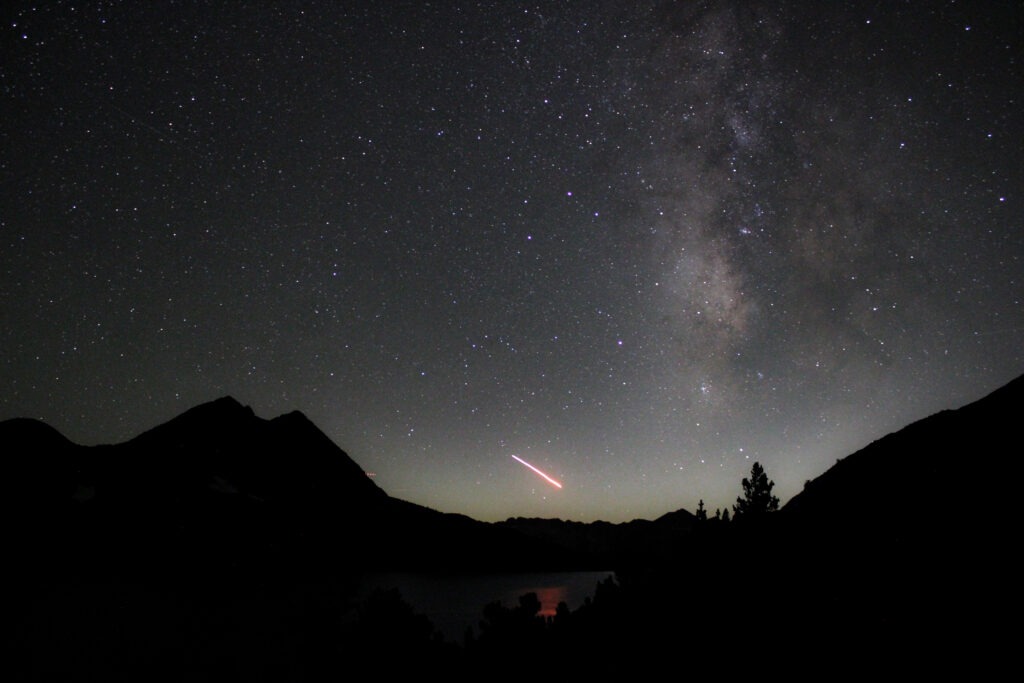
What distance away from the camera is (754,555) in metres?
5.77

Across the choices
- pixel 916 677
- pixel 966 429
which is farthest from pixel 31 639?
pixel 966 429

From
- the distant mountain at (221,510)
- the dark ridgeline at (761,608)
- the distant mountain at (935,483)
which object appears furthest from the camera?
the distant mountain at (221,510)

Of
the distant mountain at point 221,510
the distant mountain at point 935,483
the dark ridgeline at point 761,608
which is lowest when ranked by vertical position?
the distant mountain at point 221,510

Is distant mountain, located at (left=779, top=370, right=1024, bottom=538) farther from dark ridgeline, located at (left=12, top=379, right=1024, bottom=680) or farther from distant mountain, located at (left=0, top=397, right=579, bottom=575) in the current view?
distant mountain, located at (left=0, top=397, right=579, bottom=575)

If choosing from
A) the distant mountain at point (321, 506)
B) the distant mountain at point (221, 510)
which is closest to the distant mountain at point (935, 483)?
the distant mountain at point (321, 506)

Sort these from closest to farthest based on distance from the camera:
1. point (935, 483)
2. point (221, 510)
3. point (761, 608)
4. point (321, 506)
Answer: point (761, 608), point (935, 483), point (221, 510), point (321, 506)

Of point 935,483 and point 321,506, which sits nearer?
point 935,483

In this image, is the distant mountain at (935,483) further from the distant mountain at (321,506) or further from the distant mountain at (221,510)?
the distant mountain at (221,510)

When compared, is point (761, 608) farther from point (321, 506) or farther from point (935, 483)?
point (321, 506)

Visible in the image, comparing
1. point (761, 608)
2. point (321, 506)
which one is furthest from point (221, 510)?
point (761, 608)

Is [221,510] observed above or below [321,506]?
above

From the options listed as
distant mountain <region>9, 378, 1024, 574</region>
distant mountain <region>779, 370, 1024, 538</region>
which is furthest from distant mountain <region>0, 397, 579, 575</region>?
distant mountain <region>779, 370, 1024, 538</region>

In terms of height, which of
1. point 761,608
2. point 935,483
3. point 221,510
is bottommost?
point 221,510

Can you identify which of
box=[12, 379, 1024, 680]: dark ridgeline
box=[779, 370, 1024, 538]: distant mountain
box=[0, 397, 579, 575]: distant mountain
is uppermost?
box=[779, 370, 1024, 538]: distant mountain
